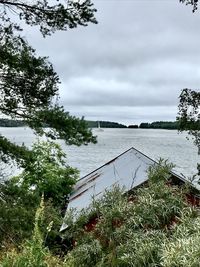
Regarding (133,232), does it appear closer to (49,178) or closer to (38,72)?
(38,72)

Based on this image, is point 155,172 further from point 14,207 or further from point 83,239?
point 14,207

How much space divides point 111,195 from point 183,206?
1.00 m

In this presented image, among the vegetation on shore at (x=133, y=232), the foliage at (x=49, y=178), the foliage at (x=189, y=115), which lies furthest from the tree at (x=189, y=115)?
the foliage at (x=49, y=178)

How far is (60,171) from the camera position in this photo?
23.7 meters

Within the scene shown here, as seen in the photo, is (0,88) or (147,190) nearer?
(147,190)

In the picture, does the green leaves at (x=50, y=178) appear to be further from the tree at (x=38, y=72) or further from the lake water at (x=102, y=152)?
the tree at (x=38, y=72)

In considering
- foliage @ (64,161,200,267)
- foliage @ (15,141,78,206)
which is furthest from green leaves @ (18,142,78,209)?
foliage @ (64,161,200,267)

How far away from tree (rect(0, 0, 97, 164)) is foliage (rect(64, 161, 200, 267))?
6.73 m

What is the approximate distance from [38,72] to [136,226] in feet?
28.1

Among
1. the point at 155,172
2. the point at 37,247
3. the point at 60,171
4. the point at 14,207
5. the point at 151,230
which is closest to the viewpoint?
the point at 37,247

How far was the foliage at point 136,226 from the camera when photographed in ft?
17.2

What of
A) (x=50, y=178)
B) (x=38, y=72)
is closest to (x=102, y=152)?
(x=50, y=178)

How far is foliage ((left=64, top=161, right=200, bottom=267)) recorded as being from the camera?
523 centimetres

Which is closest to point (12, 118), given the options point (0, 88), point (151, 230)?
point (0, 88)
